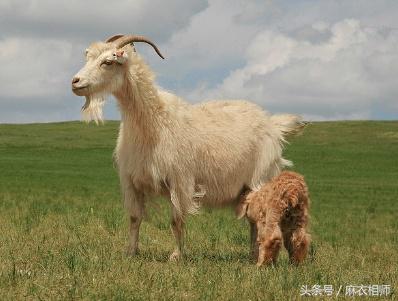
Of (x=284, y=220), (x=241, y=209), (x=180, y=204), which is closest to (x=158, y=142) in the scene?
(x=180, y=204)

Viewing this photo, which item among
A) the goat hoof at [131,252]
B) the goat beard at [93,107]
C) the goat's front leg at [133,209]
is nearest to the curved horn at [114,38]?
the goat beard at [93,107]

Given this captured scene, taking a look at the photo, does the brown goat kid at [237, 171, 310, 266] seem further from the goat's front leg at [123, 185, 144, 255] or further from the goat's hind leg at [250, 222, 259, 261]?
the goat's front leg at [123, 185, 144, 255]

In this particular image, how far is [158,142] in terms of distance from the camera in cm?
887

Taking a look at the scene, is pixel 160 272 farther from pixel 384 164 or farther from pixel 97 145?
pixel 97 145

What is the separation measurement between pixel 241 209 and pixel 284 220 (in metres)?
1.44

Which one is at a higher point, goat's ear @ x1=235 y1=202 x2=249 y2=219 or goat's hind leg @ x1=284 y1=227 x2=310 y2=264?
goat's ear @ x1=235 y1=202 x2=249 y2=219

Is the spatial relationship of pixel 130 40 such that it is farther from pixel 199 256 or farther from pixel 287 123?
pixel 287 123

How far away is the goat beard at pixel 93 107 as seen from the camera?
8.64 meters

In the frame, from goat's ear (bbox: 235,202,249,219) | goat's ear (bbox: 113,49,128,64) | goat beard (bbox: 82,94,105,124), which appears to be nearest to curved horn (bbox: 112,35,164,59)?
goat's ear (bbox: 113,49,128,64)

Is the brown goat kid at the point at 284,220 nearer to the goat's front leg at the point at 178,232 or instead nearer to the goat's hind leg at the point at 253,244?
the goat's hind leg at the point at 253,244

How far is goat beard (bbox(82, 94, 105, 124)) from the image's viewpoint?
28.3 ft

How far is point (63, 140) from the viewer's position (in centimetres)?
6200

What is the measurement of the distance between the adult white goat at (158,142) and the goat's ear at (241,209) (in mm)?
161

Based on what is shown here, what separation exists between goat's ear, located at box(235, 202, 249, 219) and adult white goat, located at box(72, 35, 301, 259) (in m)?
0.16
